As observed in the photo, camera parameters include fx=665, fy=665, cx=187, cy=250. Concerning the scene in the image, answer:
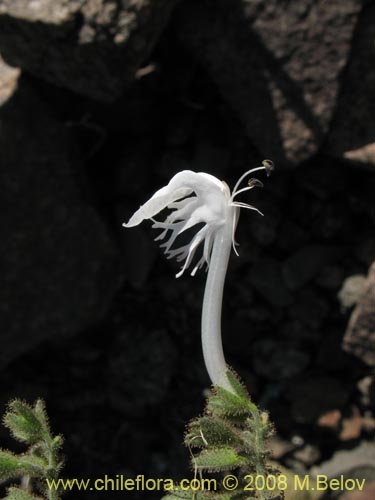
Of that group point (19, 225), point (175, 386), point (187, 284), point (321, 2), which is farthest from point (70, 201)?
point (321, 2)

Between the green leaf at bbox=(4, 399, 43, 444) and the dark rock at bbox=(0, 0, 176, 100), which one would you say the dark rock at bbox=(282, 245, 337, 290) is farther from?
the green leaf at bbox=(4, 399, 43, 444)

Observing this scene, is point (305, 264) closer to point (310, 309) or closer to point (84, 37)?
point (310, 309)

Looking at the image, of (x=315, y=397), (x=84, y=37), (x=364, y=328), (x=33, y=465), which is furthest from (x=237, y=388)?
(x=84, y=37)

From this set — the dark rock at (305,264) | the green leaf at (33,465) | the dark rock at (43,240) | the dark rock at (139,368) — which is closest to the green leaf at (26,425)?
the green leaf at (33,465)

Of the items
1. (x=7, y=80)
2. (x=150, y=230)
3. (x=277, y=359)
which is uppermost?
(x=7, y=80)

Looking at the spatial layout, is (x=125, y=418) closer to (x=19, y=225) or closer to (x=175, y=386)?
(x=175, y=386)

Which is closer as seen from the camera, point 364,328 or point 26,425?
point 26,425
